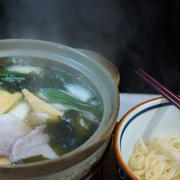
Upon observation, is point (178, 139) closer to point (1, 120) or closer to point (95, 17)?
point (1, 120)

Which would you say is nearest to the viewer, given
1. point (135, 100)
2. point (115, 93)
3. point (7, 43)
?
point (115, 93)


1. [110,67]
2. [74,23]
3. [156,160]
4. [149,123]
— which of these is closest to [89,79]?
[110,67]

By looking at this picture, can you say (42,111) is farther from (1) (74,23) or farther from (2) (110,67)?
(1) (74,23)

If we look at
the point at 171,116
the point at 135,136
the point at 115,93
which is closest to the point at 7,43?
the point at 115,93

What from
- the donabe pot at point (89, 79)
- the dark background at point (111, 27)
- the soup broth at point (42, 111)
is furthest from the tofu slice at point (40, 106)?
the dark background at point (111, 27)

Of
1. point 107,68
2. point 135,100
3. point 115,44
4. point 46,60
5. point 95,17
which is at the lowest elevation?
point 135,100
